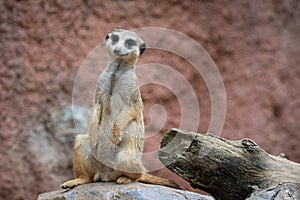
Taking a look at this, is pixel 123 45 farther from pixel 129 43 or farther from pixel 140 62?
pixel 140 62

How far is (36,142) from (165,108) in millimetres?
1174

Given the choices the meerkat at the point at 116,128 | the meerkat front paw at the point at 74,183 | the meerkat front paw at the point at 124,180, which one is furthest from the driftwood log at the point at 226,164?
the meerkat front paw at the point at 74,183

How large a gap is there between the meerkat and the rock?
0.10 m

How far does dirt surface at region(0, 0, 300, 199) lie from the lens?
15.3 ft

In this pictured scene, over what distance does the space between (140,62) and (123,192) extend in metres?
2.05

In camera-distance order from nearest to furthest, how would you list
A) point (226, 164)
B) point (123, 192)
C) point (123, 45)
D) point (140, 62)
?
1. point (123, 192)
2. point (123, 45)
3. point (226, 164)
4. point (140, 62)

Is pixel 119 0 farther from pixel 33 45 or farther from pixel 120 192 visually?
pixel 120 192

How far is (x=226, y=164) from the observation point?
12.3ft

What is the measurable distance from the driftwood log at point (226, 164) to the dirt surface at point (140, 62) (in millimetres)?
1245

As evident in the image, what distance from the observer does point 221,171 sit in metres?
3.79

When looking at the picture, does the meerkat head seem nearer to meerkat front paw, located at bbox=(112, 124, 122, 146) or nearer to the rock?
meerkat front paw, located at bbox=(112, 124, 122, 146)

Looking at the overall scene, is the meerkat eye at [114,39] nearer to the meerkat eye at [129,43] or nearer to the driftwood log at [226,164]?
the meerkat eye at [129,43]

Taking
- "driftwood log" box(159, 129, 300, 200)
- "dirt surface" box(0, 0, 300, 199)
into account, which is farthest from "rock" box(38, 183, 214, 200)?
"dirt surface" box(0, 0, 300, 199)

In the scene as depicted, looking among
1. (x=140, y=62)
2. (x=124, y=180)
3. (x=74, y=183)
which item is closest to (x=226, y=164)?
(x=124, y=180)
